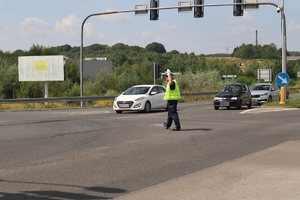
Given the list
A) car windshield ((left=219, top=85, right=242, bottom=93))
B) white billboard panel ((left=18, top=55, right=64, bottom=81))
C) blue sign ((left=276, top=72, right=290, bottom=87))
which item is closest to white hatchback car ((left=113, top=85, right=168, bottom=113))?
car windshield ((left=219, top=85, right=242, bottom=93))

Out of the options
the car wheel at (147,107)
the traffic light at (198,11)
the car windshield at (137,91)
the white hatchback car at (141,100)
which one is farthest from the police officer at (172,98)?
the traffic light at (198,11)

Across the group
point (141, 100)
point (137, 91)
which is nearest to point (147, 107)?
point (141, 100)

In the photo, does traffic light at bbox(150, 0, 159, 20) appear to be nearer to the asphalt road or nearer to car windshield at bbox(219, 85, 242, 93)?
car windshield at bbox(219, 85, 242, 93)

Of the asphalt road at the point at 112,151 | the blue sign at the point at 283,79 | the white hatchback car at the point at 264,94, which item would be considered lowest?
the asphalt road at the point at 112,151

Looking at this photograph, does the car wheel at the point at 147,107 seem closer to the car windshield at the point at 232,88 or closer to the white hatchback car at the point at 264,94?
the car windshield at the point at 232,88

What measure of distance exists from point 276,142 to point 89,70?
75340 mm

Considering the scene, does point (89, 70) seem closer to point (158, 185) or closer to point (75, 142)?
point (75, 142)

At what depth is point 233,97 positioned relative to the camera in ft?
92.6

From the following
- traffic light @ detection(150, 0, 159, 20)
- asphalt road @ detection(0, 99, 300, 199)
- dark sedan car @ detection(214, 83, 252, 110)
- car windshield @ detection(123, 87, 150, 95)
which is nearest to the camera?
asphalt road @ detection(0, 99, 300, 199)

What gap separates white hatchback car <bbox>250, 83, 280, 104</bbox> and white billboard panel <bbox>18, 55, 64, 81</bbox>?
1426 cm

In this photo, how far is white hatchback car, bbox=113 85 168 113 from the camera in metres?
26.1

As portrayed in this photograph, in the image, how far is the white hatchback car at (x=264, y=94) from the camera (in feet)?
114

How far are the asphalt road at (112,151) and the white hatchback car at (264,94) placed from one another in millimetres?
14354

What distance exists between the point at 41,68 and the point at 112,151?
28.9m
